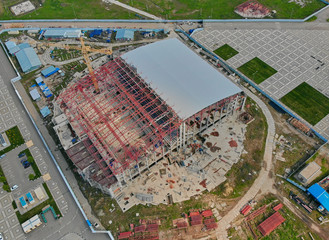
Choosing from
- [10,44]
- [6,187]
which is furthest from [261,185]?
[10,44]

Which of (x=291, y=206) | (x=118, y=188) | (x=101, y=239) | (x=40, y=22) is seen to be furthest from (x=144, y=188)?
(x=40, y=22)

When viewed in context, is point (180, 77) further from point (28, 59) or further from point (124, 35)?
point (28, 59)

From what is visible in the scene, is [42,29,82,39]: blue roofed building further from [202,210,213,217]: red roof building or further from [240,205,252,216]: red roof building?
[240,205,252,216]: red roof building

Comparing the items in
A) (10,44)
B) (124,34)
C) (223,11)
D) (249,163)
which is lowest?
(249,163)

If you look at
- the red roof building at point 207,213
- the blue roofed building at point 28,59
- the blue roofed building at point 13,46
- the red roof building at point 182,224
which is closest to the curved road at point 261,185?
the red roof building at point 207,213

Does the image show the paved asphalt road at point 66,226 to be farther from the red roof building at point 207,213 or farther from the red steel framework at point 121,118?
the red roof building at point 207,213

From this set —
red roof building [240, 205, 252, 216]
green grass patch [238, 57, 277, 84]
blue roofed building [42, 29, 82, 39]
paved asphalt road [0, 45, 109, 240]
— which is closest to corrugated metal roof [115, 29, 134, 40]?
blue roofed building [42, 29, 82, 39]
